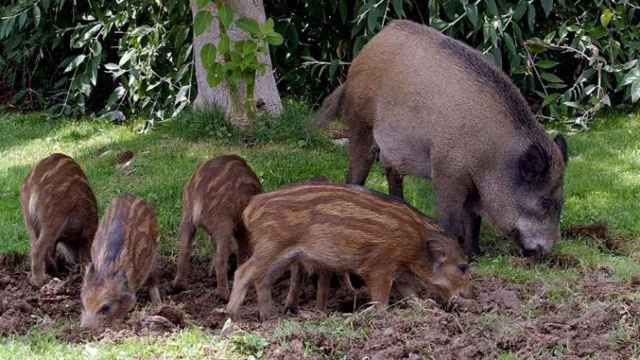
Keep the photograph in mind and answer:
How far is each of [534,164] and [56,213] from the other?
10.8ft

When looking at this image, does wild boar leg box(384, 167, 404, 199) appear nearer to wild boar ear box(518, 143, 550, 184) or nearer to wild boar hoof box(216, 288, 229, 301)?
wild boar ear box(518, 143, 550, 184)

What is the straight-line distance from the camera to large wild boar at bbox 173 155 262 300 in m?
7.16

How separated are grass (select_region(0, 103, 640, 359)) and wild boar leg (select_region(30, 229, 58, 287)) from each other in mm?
619

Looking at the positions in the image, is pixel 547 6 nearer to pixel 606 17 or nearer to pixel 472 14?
pixel 606 17

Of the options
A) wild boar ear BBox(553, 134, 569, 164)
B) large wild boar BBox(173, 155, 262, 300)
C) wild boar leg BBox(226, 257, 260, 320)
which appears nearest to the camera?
wild boar leg BBox(226, 257, 260, 320)

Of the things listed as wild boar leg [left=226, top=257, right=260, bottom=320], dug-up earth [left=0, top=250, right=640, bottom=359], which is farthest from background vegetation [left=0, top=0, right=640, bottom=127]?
wild boar leg [left=226, top=257, right=260, bottom=320]

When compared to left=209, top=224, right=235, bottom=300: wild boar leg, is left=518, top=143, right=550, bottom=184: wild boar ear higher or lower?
higher

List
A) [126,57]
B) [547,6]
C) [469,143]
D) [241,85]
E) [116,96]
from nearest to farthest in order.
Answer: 1. [469,143]
2. [241,85]
3. [547,6]
4. [126,57]
5. [116,96]

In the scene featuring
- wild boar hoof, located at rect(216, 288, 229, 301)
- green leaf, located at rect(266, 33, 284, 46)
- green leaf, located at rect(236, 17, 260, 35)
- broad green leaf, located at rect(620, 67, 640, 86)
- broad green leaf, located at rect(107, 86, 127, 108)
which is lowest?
broad green leaf, located at rect(107, 86, 127, 108)

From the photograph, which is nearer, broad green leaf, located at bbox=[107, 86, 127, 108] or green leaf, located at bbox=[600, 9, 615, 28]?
green leaf, located at bbox=[600, 9, 615, 28]

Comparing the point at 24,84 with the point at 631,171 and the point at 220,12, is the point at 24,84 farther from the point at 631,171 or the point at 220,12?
the point at 631,171

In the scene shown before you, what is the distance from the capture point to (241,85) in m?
10.1

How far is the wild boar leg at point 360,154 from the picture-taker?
871 centimetres

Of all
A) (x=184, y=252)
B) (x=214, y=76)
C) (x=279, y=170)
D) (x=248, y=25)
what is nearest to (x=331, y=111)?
(x=279, y=170)
